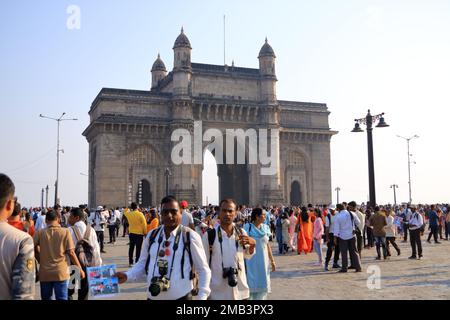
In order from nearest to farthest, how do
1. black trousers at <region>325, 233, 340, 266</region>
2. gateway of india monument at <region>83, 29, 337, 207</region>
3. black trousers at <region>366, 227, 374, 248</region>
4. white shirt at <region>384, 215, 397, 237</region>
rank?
1. black trousers at <region>325, 233, 340, 266</region>
2. white shirt at <region>384, 215, 397, 237</region>
3. black trousers at <region>366, 227, 374, 248</region>
4. gateway of india monument at <region>83, 29, 337, 207</region>

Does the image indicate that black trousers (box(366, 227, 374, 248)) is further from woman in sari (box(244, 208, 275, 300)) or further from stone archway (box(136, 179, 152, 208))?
stone archway (box(136, 179, 152, 208))

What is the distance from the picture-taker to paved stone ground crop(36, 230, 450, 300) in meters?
9.55

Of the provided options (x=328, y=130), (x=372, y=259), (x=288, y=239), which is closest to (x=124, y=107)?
(x=328, y=130)

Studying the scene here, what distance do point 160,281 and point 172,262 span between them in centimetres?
21

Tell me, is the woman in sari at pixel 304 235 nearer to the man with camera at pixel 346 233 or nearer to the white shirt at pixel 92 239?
the man with camera at pixel 346 233

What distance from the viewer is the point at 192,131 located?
42.2 m

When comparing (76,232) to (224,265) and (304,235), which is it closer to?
(224,265)

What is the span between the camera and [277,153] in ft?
149

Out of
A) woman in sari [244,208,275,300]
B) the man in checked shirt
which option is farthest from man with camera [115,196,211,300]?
woman in sari [244,208,275,300]

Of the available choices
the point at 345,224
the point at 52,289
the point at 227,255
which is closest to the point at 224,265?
the point at 227,255

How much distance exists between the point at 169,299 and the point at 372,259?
13.0 meters

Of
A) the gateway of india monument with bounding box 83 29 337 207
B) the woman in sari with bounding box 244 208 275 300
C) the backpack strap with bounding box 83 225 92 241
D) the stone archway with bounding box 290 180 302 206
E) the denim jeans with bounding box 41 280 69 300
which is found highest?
the gateway of india monument with bounding box 83 29 337 207

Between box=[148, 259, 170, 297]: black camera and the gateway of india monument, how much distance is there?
A: 1307 inches
